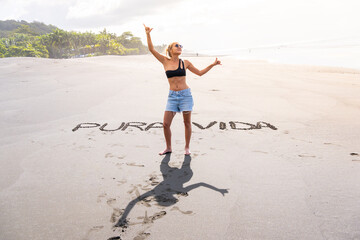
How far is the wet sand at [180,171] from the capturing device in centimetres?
203

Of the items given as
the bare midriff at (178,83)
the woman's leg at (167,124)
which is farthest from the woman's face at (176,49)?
the woman's leg at (167,124)

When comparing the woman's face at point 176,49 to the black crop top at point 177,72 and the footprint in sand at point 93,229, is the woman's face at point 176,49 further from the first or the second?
the footprint in sand at point 93,229

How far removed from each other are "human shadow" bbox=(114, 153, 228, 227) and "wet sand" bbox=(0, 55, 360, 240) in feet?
0.04

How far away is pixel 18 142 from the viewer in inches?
153

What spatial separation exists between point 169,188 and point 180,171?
42cm

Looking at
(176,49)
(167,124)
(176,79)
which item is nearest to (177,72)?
(176,79)

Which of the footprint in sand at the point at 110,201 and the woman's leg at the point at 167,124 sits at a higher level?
the woman's leg at the point at 167,124

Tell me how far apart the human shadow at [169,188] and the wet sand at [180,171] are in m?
0.01

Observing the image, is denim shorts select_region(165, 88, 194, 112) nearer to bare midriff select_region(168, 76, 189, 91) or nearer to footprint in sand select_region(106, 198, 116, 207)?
bare midriff select_region(168, 76, 189, 91)

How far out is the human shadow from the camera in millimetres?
2283

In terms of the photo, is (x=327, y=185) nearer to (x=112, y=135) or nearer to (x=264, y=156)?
(x=264, y=156)

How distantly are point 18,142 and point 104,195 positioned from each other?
7.81ft

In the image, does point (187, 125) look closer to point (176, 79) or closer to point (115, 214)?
point (176, 79)

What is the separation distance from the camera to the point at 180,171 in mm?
2963
